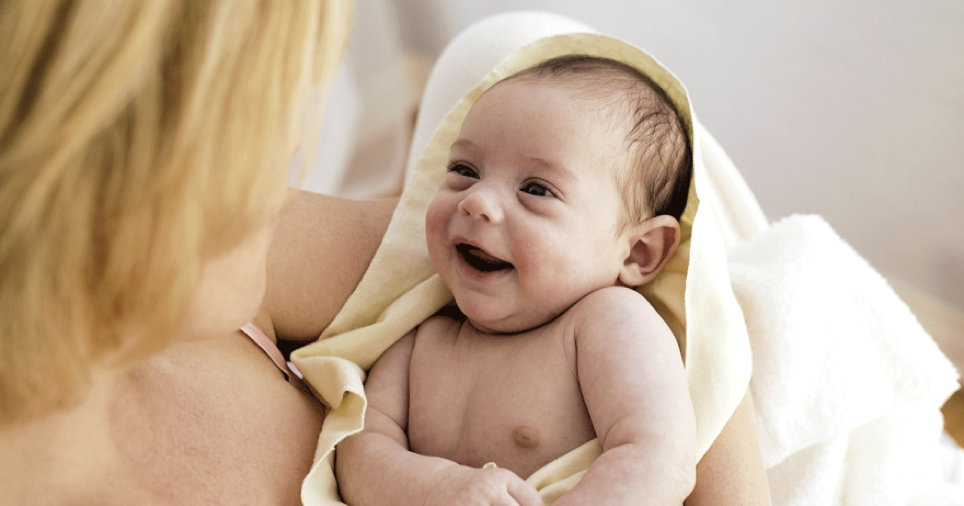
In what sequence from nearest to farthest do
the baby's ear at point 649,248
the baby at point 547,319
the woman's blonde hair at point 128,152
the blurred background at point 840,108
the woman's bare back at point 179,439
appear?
the woman's blonde hair at point 128,152
the woman's bare back at point 179,439
the baby at point 547,319
the baby's ear at point 649,248
the blurred background at point 840,108

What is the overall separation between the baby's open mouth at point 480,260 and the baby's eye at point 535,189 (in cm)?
9

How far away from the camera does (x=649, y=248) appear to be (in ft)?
3.43

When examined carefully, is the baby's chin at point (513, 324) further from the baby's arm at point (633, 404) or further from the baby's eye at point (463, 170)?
the baby's eye at point (463, 170)

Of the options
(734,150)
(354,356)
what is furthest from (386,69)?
(354,356)

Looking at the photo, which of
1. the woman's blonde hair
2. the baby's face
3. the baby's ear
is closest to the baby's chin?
the baby's face

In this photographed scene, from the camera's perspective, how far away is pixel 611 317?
90 cm

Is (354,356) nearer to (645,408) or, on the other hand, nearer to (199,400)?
(199,400)

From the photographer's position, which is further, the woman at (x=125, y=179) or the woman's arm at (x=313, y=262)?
the woman's arm at (x=313, y=262)

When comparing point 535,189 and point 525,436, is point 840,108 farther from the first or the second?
point 525,436

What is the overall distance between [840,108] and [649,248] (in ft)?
3.61

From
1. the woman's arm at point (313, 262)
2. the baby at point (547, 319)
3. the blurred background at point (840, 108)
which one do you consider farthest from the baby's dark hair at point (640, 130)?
the blurred background at point (840, 108)

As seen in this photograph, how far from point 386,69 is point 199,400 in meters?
1.71

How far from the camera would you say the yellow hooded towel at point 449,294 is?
3.01 feet

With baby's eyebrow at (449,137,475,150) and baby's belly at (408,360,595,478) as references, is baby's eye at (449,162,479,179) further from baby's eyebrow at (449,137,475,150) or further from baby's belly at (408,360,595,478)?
baby's belly at (408,360,595,478)
